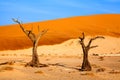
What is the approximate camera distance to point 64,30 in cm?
8325

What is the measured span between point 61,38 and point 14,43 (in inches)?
313

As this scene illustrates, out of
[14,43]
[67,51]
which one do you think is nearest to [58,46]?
[67,51]

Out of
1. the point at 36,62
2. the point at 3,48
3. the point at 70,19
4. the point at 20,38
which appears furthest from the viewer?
the point at 70,19

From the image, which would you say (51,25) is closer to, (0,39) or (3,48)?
(0,39)

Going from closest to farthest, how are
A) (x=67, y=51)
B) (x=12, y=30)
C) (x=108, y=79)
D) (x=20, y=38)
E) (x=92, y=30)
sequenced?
(x=108, y=79)
(x=67, y=51)
(x=20, y=38)
(x=92, y=30)
(x=12, y=30)

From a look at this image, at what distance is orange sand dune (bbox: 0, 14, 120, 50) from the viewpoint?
6790 centimetres

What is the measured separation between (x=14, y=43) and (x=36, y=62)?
3370cm

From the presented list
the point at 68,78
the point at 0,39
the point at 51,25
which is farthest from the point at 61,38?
the point at 68,78

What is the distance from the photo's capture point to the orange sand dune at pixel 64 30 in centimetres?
6790

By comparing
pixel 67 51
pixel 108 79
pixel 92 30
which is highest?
pixel 92 30

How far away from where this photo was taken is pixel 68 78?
80.2 ft

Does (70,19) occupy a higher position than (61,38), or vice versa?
(70,19)

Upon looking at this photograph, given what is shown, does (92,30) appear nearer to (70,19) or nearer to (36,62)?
(70,19)

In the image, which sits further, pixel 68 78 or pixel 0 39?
pixel 0 39
